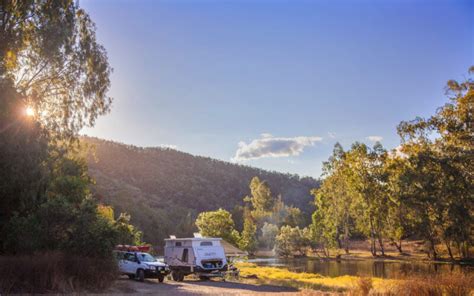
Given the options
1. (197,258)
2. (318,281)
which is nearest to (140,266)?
(197,258)

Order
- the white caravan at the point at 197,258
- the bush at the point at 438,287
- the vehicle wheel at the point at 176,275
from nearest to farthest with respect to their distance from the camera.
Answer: the bush at the point at 438,287 < the white caravan at the point at 197,258 < the vehicle wheel at the point at 176,275

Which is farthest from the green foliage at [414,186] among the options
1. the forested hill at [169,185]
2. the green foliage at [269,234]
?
the forested hill at [169,185]

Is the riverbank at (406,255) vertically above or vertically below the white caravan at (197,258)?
below

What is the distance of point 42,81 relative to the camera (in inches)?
832

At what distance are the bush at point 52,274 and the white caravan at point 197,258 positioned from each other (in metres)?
10.0

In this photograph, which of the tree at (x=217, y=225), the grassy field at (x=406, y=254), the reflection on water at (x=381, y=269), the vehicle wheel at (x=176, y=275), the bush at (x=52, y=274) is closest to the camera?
the bush at (x=52, y=274)

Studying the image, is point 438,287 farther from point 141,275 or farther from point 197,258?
point 141,275

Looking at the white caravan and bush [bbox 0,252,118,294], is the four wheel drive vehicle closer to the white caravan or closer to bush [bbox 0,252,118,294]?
the white caravan

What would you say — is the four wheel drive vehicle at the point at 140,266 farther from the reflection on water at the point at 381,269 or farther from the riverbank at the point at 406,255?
the riverbank at the point at 406,255

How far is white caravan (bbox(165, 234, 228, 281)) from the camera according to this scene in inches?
1003

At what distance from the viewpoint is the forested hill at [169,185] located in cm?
9050

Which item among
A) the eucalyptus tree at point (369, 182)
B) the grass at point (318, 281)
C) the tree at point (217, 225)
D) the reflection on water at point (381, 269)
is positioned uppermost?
the eucalyptus tree at point (369, 182)

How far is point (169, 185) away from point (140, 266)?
344ft

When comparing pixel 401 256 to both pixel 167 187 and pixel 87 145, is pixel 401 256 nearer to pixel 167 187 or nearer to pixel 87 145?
pixel 87 145
